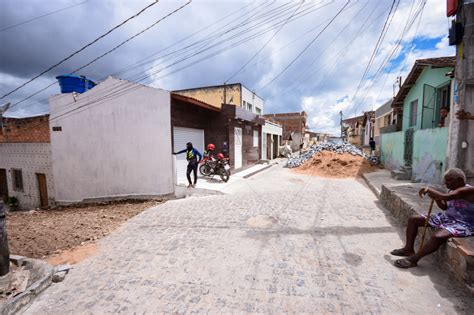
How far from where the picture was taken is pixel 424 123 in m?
9.98

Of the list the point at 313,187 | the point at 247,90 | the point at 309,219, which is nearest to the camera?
the point at 309,219

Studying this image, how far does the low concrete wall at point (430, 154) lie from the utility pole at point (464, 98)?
149 centimetres

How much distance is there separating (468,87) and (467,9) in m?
1.57

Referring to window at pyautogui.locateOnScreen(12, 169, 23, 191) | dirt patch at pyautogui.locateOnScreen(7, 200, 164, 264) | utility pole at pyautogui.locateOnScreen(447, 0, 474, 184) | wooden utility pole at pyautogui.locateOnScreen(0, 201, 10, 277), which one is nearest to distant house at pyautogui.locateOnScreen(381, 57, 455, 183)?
utility pole at pyautogui.locateOnScreen(447, 0, 474, 184)

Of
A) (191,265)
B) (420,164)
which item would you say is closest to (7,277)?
(191,265)

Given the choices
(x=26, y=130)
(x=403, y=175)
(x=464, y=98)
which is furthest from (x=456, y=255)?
(x=26, y=130)

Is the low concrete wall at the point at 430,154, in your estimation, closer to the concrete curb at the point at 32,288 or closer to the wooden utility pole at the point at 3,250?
the concrete curb at the point at 32,288

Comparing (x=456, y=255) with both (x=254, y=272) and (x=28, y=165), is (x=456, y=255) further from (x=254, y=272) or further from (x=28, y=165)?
(x=28, y=165)

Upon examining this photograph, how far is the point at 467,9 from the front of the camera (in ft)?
14.5

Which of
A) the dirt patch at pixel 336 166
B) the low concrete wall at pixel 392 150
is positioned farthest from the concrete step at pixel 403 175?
the dirt patch at pixel 336 166

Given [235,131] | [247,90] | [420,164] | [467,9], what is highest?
[247,90]

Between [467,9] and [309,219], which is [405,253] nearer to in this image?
[309,219]

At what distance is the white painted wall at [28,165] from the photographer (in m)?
9.75

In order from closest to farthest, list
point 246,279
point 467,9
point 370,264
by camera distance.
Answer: point 246,279 < point 370,264 < point 467,9
